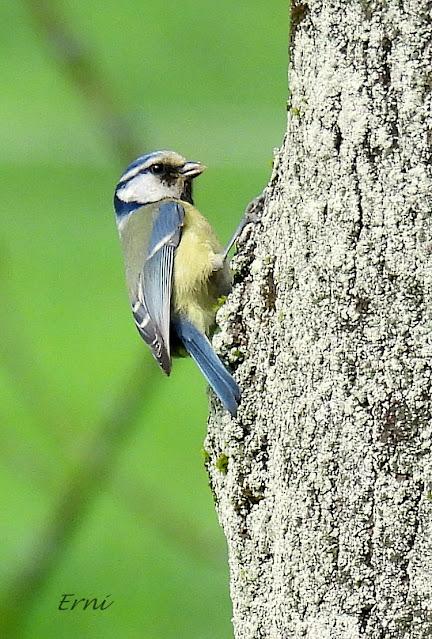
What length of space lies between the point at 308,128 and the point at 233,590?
A: 74cm

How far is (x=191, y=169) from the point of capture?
123 inches

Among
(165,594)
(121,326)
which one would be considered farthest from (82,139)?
(165,594)

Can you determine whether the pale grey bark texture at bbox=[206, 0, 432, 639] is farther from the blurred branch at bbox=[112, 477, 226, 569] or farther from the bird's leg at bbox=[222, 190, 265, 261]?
the blurred branch at bbox=[112, 477, 226, 569]

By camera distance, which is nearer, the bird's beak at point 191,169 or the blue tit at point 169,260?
the blue tit at point 169,260

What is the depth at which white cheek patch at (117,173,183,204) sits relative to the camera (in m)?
3.13

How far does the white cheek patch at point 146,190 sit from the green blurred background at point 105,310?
19cm

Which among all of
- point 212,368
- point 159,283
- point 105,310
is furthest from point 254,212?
point 105,310

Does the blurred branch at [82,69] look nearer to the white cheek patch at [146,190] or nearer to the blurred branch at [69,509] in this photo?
the blurred branch at [69,509]

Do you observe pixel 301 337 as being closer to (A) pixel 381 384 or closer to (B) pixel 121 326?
(A) pixel 381 384

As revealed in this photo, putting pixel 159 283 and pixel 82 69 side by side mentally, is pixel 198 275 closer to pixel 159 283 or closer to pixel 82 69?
pixel 159 283

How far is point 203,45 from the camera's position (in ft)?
32.3

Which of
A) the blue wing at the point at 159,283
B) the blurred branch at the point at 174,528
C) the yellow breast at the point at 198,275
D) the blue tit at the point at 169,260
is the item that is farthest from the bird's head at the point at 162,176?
the blurred branch at the point at 174,528

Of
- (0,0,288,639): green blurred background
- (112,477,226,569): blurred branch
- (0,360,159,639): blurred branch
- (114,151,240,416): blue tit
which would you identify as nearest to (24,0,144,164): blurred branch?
(0,0,288,639): green blurred background

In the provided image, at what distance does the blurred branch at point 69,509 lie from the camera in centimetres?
244
